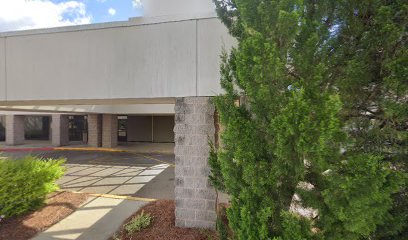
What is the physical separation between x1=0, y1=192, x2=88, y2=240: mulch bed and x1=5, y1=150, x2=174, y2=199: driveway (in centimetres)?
173

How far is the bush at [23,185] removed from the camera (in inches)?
249

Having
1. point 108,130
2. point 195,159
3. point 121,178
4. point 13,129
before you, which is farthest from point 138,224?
point 13,129

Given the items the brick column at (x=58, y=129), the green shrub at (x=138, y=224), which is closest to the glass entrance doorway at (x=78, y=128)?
the brick column at (x=58, y=129)

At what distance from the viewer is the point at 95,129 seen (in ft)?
73.7

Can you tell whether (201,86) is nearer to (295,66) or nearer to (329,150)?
(295,66)

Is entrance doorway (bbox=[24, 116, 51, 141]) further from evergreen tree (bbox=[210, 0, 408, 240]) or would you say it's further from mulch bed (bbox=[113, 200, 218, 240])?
evergreen tree (bbox=[210, 0, 408, 240])

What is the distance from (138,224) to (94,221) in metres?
1.60

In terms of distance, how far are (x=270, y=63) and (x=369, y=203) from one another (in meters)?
1.71

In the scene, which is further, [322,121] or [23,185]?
[23,185]

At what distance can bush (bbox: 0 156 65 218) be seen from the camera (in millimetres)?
6316

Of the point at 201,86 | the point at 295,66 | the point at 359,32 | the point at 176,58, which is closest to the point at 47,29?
the point at 176,58

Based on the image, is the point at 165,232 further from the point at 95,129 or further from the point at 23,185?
the point at 95,129

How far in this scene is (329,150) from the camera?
2521mm

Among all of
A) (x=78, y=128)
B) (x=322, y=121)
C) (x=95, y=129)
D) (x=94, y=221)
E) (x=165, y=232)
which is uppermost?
(x=322, y=121)
